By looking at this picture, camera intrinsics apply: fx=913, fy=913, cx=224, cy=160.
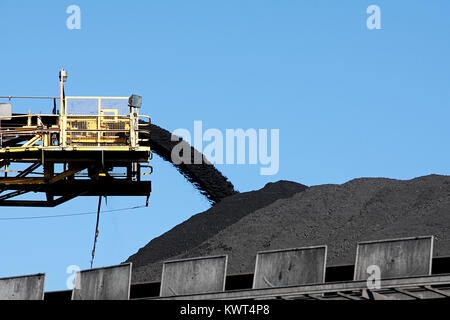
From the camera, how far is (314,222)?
38281 millimetres

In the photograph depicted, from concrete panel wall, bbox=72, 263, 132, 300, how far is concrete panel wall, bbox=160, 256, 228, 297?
854 mm

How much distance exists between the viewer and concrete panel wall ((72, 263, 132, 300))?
65.0 feet

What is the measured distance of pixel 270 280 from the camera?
1919 centimetres

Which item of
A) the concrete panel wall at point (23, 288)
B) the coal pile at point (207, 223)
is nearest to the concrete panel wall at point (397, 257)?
the concrete panel wall at point (23, 288)

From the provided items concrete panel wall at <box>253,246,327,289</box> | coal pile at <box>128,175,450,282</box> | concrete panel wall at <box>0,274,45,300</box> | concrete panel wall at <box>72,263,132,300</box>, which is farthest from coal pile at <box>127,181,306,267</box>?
concrete panel wall at <box>253,246,327,289</box>

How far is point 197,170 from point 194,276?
84.3 ft

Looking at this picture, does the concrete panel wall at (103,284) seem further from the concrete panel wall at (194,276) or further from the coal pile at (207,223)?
the coal pile at (207,223)

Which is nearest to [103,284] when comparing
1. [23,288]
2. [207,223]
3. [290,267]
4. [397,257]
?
[23,288]

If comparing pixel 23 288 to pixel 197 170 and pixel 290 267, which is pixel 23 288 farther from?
pixel 197 170

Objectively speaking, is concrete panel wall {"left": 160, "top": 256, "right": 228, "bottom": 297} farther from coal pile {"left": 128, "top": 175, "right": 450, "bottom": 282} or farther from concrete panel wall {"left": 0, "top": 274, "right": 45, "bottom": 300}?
coal pile {"left": 128, "top": 175, "right": 450, "bottom": 282}

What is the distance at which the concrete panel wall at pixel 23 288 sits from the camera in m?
19.9
